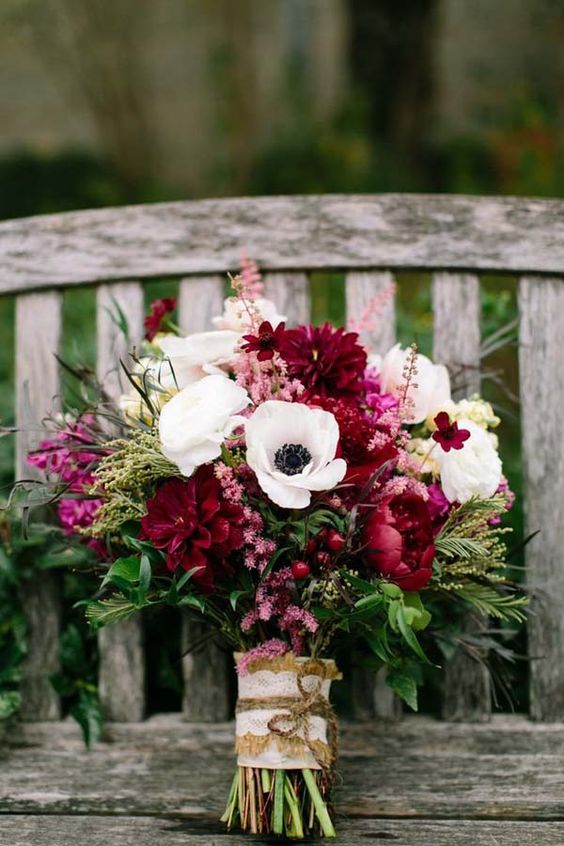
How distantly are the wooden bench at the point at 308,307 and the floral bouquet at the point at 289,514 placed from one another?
276mm

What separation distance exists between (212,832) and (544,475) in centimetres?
82

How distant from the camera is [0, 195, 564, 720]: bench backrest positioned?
1.57m

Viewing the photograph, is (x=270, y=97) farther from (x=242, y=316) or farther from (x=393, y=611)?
(x=393, y=611)

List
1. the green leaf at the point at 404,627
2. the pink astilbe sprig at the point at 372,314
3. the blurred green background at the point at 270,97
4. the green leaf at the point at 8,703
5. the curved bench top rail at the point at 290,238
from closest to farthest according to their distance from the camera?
the green leaf at the point at 404,627, the pink astilbe sprig at the point at 372,314, the green leaf at the point at 8,703, the curved bench top rail at the point at 290,238, the blurred green background at the point at 270,97

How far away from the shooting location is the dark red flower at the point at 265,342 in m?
1.13

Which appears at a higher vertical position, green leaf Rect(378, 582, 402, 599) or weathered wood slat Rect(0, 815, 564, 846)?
green leaf Rect(378, 582, 402, 599)

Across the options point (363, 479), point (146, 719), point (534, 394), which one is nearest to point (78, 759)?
point (146, 719)

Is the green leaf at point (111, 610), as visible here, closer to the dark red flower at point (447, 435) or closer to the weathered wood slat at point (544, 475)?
the dark red flower at point (447, 435)

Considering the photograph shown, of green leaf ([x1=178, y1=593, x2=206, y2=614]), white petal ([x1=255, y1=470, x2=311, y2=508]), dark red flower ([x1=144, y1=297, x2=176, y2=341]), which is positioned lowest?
green leaf ([x1=178, y1=593, x2=206, y2=614])

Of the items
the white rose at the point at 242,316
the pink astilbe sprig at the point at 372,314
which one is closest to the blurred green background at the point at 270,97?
the pink astilbe sprig at the point at 372,314

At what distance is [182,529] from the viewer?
3.63 feet

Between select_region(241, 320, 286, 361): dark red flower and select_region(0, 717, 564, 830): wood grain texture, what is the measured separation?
69cm

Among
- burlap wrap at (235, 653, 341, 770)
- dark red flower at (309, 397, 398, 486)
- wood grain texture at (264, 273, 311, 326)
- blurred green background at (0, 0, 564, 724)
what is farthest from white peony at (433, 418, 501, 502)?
blurred green background at (0, 0, 564, 724)

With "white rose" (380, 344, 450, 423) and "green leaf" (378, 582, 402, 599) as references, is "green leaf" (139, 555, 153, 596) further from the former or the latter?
"white rose" (380, 344, 450, 423)
